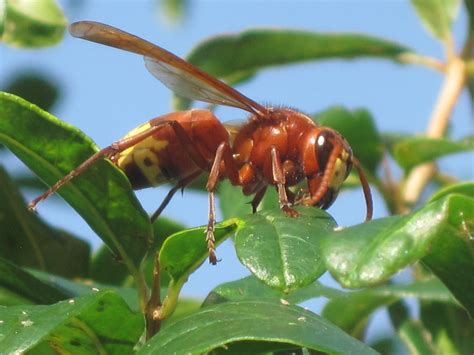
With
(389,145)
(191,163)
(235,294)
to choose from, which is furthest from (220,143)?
(389,145)

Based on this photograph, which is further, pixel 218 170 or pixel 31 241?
pixel 218 170

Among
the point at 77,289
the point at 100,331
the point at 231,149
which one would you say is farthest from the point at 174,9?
the point at 100,331

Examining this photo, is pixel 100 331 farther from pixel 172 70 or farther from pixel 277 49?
pixel 277 49

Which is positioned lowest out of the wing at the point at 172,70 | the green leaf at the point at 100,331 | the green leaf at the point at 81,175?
the green leaf at the point at 100,331

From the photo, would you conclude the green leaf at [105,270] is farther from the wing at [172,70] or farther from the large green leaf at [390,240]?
the large green leaf at [390,240]

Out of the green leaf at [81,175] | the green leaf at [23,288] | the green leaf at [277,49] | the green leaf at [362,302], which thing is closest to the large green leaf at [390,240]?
the green leaf at [81,175]

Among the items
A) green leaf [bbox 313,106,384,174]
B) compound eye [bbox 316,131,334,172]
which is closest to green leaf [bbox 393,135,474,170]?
green leaf [bbox 313,106,384,174]
